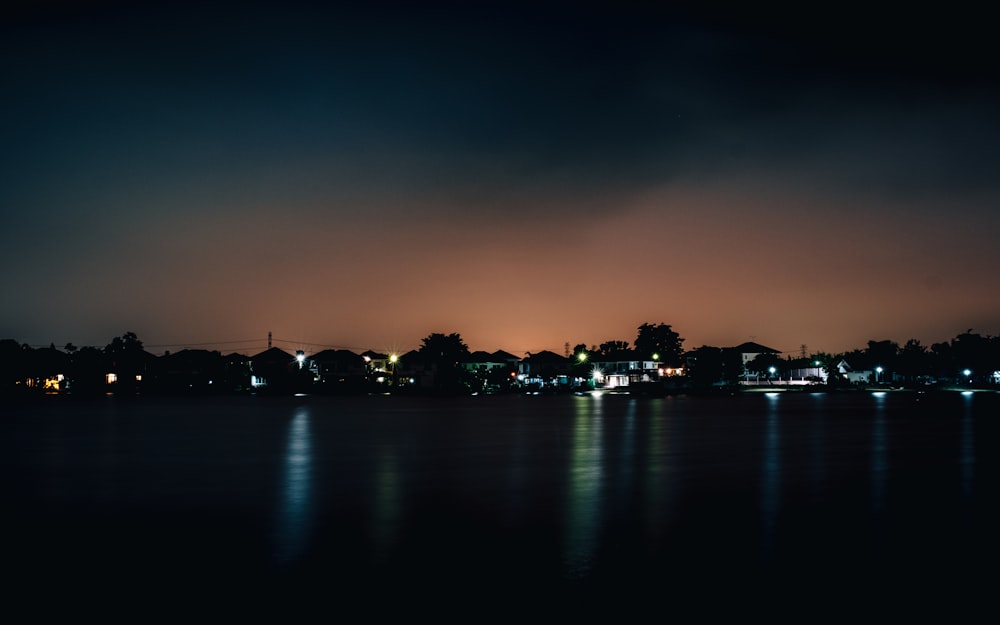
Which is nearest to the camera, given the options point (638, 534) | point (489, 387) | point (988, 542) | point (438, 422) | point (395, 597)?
point (395, 597)

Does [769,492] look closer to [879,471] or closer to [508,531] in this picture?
[879,471]

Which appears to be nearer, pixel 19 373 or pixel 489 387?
pixel 19 373

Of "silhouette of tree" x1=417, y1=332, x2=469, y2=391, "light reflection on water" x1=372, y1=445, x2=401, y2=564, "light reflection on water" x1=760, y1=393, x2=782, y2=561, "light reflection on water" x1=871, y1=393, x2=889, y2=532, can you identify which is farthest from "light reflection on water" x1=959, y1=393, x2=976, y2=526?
"silhouette of tree" x1=417, y1=332, x2=469, y2=391

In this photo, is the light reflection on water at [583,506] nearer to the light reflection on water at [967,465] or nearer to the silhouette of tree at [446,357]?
the light reflection on water at [967,465]

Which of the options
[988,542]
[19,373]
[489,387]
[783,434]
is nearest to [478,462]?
[988,542]

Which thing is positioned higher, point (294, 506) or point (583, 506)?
point (583, 506)

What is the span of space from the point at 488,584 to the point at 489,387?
186999 millimetres

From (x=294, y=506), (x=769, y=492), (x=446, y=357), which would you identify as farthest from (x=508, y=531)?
(x=446, y=357)

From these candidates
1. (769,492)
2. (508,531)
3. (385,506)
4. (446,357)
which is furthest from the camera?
(446,357)

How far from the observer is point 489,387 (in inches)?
7795

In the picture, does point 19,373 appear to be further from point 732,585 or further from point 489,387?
point 732,585

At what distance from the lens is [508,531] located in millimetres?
16141

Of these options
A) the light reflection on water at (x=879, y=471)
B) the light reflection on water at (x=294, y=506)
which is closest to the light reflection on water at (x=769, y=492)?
the light reflection on water at (x=879, y=471)

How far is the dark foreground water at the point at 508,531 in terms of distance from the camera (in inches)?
428
